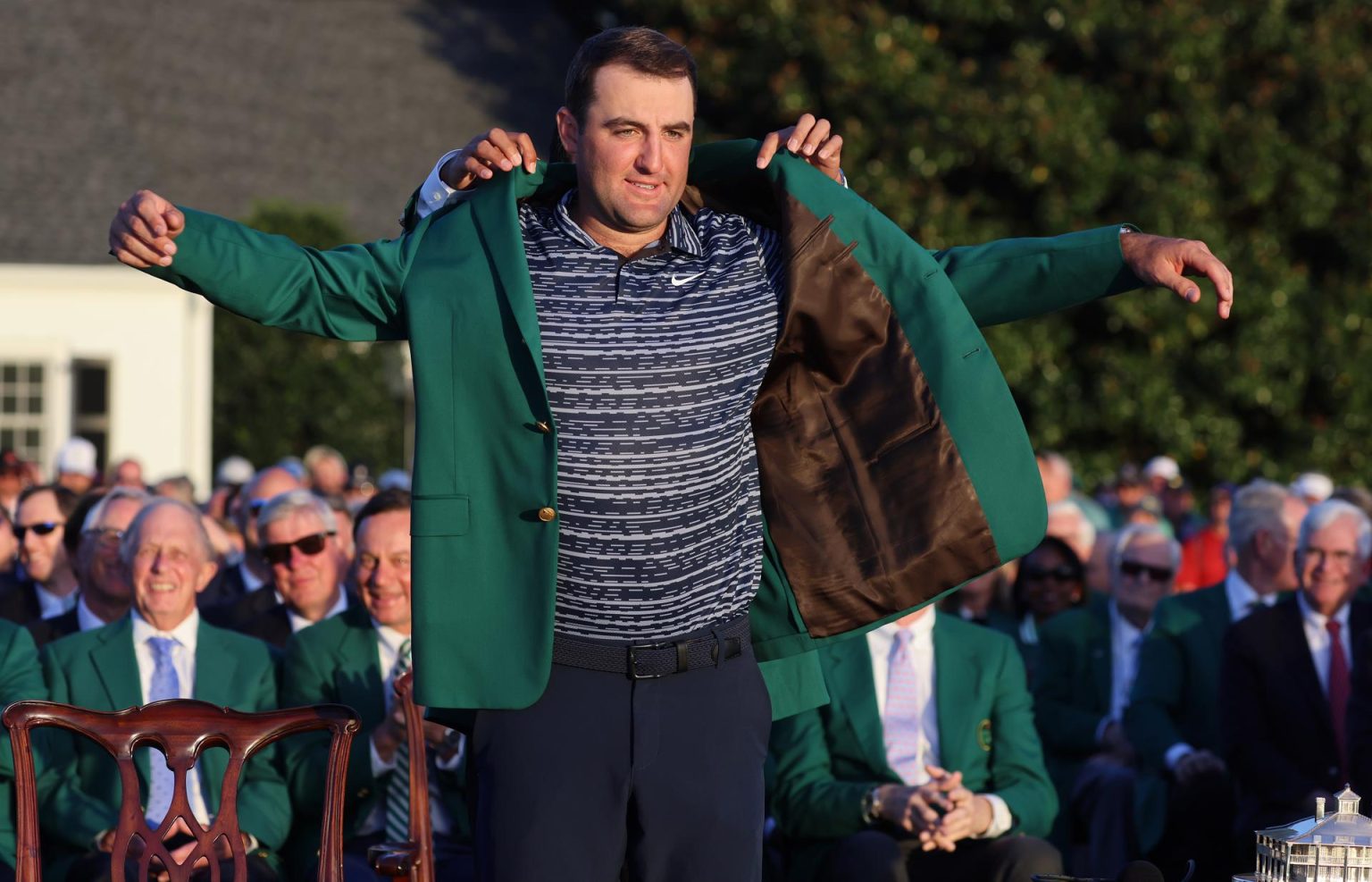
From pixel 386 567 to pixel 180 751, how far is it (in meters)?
2.17

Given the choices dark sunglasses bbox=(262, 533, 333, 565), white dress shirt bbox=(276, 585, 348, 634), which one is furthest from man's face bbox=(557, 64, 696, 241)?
white dress shirt bbox=(276, 585, 348, 634)

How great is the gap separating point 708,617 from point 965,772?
3.08 metres

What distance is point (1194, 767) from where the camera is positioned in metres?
7.21

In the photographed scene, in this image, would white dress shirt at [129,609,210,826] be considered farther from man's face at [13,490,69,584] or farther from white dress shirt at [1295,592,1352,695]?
white dress shirt at [1295,592,1352,695]

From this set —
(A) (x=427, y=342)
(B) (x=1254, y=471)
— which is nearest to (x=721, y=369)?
(A) (x=427, y=342)

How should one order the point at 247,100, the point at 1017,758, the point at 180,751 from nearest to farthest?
the point at 180,751 < the point at 1017,758 < the point at 247,100

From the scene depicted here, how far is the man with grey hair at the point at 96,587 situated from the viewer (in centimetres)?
712

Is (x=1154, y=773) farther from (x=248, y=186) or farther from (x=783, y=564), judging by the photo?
(x=248, y=186)

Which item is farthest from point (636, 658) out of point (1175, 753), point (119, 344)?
point (119, 344)

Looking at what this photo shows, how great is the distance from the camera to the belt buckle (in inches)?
136

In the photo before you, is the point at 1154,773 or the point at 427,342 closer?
the point at 427,342

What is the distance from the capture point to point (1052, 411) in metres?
19.1

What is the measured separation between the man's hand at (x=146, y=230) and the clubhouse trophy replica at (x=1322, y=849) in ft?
6.74

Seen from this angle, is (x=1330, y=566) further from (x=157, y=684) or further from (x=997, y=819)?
(x=157, y=684)
